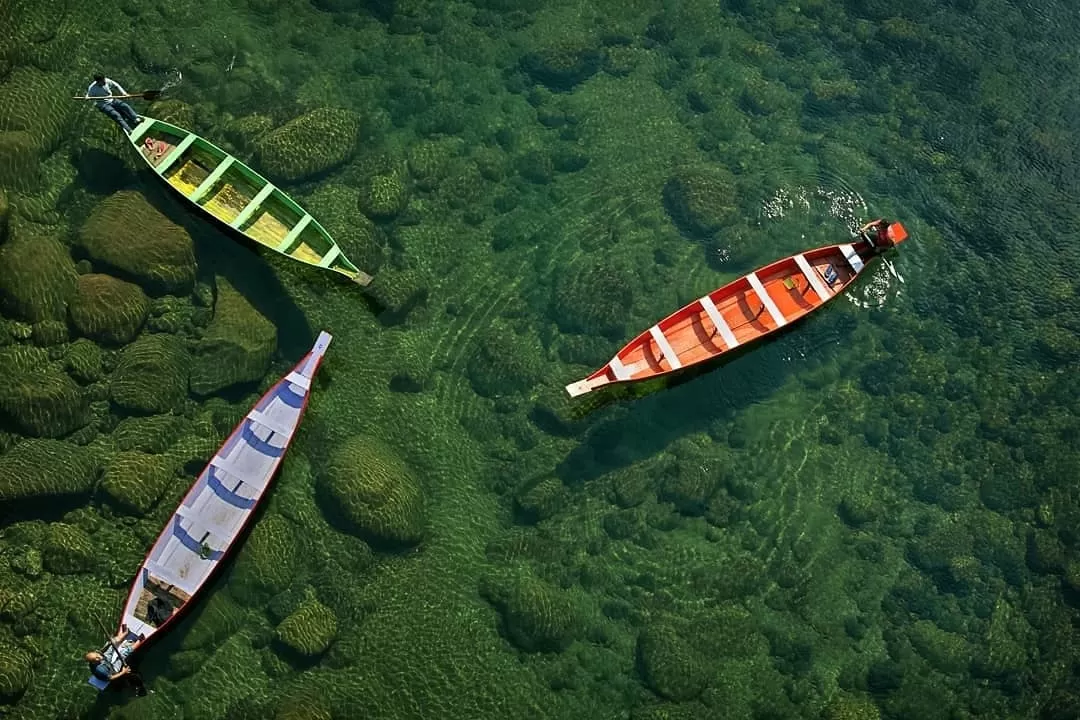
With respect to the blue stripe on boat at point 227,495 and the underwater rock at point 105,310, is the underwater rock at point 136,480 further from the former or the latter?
the underwater rock at point 105,310

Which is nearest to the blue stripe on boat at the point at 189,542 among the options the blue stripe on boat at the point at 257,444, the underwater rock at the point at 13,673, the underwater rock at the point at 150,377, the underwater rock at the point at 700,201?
the blue stripe on boat at the point at 257,444

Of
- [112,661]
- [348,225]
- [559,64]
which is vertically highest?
[559,64]

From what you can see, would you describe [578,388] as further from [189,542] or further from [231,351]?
[189,542]

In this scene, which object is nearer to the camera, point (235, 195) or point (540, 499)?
point (540, 499)

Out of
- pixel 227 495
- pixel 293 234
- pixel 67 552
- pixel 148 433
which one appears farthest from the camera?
pixel 293 234

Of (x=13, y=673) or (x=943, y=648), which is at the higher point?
(x=13, y=673)

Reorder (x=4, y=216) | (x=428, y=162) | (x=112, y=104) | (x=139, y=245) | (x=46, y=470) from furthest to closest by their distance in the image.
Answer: (x=428, y=162), (x=112, y=104), (x=139, y=245), (x=4, y=216), (x=46, y=470)

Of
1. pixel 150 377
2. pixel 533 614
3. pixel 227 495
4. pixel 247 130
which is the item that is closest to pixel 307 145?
pixel 247 130

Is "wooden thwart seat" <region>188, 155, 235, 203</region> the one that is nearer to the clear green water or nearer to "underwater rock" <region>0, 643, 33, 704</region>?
the clear green water

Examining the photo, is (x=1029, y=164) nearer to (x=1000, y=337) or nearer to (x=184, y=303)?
(x=1000, y=337)
